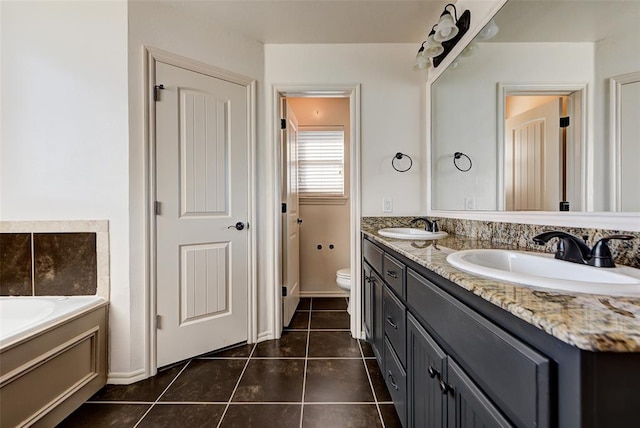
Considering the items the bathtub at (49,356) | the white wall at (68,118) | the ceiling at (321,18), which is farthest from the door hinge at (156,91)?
the bathtub at (49,356)

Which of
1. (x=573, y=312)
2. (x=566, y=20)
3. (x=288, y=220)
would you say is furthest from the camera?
(x=288, y=220)

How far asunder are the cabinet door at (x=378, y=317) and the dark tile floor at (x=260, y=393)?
7.9 inches

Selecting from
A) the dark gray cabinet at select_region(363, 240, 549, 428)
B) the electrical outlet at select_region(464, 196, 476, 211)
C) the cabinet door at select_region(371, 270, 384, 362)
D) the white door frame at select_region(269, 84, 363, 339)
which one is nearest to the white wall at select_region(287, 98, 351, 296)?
the white door frame at select_region(269, 84, 363, 339)

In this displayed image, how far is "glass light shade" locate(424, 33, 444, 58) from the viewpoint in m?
1.63

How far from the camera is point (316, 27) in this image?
1.84m

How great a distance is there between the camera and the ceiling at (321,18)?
1.64 metres

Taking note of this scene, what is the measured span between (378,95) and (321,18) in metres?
0.65

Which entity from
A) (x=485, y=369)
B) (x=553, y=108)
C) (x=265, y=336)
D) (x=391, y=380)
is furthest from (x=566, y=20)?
(x=265, y=336)

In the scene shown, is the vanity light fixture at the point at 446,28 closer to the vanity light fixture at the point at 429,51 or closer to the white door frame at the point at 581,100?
the vanity light fixture at the point at 429,51

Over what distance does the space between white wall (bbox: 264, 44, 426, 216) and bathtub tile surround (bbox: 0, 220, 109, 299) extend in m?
1.50

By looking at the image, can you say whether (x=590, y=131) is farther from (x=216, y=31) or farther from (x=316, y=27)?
(x=216, y=31)

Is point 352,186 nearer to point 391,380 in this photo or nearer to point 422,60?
point 422,60

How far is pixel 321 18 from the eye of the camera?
1.76 meters

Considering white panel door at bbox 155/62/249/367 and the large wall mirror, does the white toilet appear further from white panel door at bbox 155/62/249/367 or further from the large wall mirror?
the large wall mirror
